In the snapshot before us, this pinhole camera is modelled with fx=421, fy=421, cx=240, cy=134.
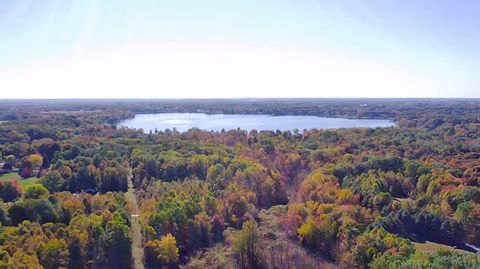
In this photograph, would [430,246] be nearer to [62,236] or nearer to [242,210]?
[242,210]

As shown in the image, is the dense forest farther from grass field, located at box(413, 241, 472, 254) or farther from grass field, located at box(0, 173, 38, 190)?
grass field, located at box(0, 173, 38, 190)

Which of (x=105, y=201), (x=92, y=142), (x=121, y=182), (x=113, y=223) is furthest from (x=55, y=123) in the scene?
(x=113, y=223)

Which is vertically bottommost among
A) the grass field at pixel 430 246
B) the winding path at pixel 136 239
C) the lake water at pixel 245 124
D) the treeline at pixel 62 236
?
the grass field at pixel 430 246

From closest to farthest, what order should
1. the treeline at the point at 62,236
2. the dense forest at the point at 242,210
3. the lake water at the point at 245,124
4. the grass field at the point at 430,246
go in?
the treeline at the point at 62,236, the dense forest at the point at 242,210, the grass field at the point at 430,246, the lake water at the point at 245,124

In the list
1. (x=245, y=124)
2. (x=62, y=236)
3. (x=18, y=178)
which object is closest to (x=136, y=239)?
(x=62, y=236)

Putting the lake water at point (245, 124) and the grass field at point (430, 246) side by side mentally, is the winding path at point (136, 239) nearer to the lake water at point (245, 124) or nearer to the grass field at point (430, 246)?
the grass field at point (430, 246)

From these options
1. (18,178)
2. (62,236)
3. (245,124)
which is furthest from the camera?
(245,124)

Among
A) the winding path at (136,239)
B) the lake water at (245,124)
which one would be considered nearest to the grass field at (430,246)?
the winding path at (136,239)

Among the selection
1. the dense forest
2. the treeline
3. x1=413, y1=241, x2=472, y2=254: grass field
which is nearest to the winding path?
the dense forest

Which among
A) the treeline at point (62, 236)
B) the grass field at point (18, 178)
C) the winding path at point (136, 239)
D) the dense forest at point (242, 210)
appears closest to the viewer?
the treeline at point (62, 236)
